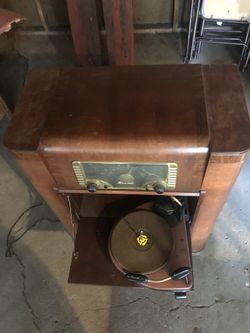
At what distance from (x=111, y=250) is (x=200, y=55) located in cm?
176

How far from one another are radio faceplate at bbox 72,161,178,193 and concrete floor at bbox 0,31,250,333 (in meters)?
0.71

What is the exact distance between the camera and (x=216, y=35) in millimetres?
2135

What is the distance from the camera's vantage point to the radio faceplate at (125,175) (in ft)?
2.65

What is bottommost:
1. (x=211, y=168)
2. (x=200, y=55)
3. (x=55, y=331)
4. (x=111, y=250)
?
(x=55, y=331)

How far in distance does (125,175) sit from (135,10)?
1.94 meters

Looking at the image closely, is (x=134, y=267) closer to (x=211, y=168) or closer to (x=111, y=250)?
(x=111, y=250)

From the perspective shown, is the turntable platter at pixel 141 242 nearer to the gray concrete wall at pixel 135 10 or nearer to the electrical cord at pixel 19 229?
the electrical cord at pixel 19 229

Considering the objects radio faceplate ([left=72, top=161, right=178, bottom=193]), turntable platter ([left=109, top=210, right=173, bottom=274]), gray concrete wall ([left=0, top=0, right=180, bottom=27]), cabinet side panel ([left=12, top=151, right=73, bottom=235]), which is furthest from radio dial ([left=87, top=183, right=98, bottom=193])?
gray concrete wall ([left=0, top=0, right=180, bottom=27])

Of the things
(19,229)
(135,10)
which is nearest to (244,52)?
(135,10)

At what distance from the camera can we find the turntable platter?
3.41ft

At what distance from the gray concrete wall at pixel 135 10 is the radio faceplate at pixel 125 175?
1.88 metres

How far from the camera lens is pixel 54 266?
148cm

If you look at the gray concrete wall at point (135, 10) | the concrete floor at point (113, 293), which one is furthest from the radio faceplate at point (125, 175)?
the gray concrete wall at point (135, 10)

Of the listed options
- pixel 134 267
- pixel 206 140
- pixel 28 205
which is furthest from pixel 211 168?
pixel 28 205
